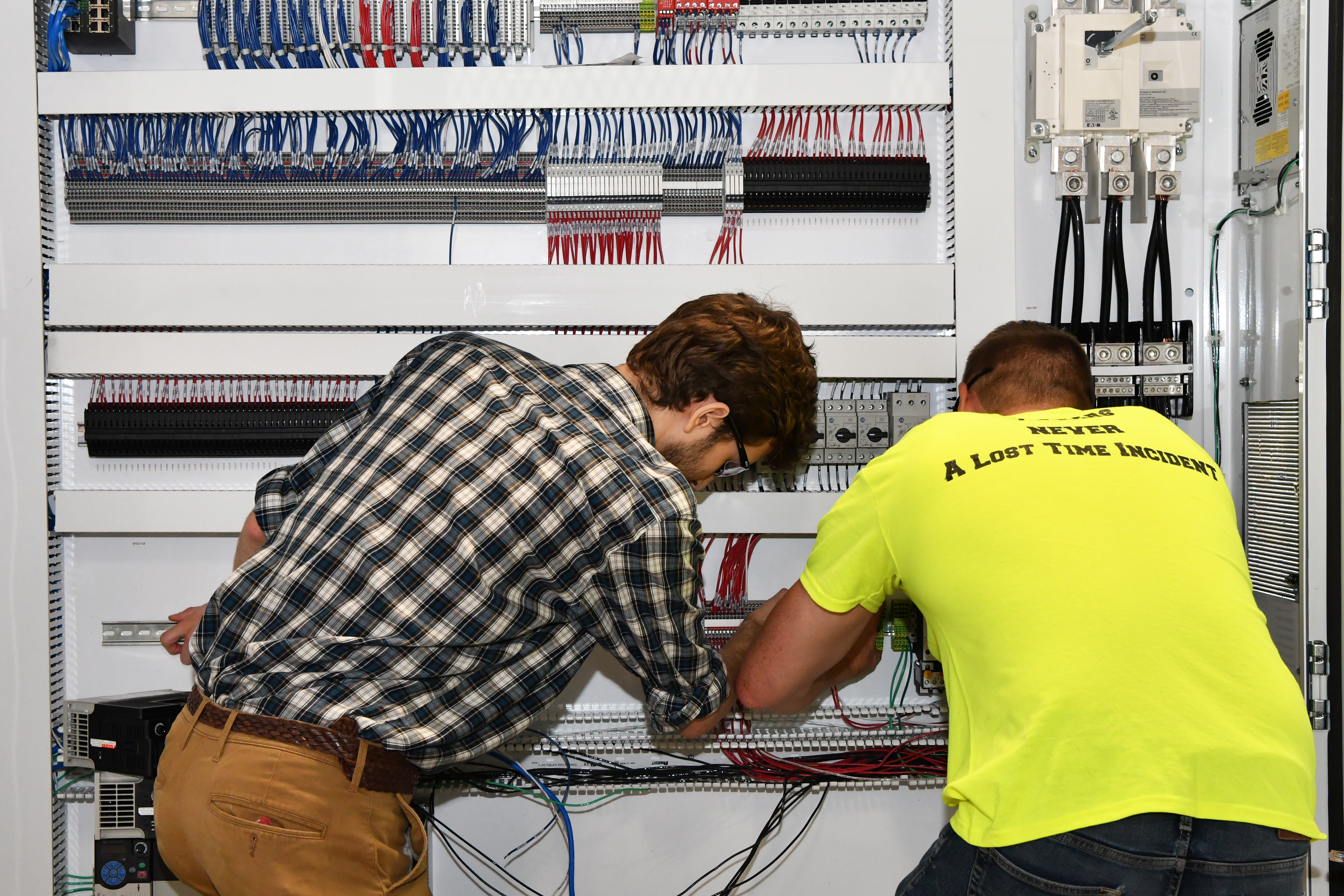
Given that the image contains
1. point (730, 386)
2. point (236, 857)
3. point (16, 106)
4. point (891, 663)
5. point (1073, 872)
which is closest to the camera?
point (1073, 872)

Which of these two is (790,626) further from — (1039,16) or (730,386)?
(1039,16)

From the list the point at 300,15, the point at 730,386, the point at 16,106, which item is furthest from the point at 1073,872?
the point at 16,106

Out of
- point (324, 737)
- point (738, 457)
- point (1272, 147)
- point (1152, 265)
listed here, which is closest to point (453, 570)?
point (324, 737)

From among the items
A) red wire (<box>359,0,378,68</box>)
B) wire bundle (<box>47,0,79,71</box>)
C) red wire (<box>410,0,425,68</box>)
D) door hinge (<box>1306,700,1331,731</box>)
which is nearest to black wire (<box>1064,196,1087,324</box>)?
door hinge (<box>1306,700,1331,731</box>)

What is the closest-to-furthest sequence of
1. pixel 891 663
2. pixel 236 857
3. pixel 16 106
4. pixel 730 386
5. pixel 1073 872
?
pixel 1073 872 < pixel 236 857 < pixel 730 386 < pixel 16 106 < pixel 891 663

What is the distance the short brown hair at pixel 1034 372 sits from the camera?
5.13 ft

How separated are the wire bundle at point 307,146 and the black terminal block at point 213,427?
21.0 inches

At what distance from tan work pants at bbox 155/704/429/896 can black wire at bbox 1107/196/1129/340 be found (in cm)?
184

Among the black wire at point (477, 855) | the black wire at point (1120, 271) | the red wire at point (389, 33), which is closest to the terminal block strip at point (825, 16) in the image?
the black wire at point (1120, 271)

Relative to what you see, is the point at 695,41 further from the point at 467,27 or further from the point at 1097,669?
the point at 1097,669

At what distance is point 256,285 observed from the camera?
2.09 meters

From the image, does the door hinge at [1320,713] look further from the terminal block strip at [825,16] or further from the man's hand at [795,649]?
the terminal block strip at [825,16]

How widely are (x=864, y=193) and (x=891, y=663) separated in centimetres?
113

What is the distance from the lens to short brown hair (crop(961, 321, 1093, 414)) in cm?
156
